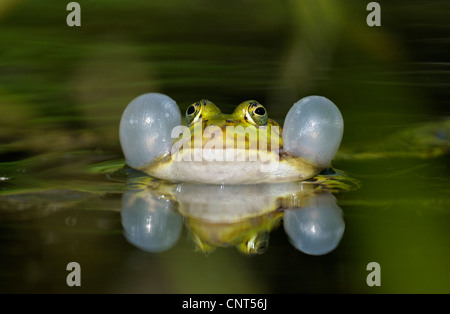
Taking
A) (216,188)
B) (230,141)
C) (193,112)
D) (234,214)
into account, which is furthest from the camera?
(193,112)

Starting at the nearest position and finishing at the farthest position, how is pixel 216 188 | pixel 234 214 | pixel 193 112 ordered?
pixel 234 214
pixel 216 188
pixel 193 112

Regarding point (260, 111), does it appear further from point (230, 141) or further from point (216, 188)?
point (216, 188)

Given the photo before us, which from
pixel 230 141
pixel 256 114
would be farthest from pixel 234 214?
pixel 256 114

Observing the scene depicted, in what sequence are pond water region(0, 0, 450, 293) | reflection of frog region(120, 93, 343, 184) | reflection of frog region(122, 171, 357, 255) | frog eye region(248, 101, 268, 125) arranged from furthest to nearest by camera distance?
frog eye region(248, 101, 268, 125) → reflection of frog region(120, 93, 343, 184) → reflection of frog region(122, 171, 357, 255) → pond water region(0, 0, 450, 293)

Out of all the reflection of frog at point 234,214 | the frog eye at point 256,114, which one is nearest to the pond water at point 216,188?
the reflection of frog at point 234,214

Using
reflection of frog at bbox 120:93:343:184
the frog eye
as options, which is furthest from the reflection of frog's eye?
the frog eye

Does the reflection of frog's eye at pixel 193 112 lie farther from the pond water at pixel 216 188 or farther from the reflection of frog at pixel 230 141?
the pond water at pixel 216 188

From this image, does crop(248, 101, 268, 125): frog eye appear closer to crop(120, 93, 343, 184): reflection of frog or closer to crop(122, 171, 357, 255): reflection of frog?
crop(120, 93, 343, 184): reflection of frog
